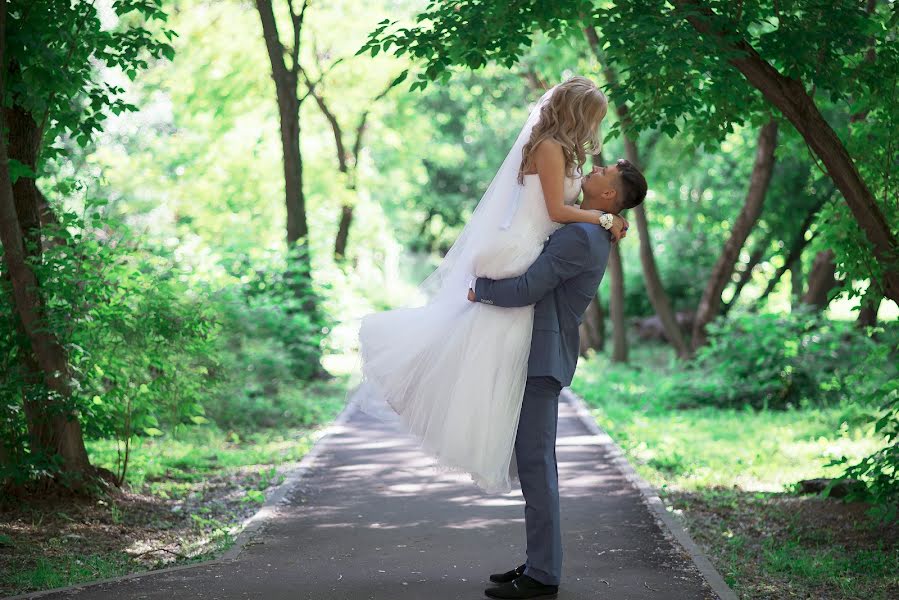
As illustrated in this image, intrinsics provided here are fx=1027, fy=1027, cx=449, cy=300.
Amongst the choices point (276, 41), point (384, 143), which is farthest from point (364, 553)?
point (384, 143)

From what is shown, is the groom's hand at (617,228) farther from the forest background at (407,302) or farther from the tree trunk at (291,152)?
the tree trunk at (291,152)

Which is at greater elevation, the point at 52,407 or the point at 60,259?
the point at 60,259

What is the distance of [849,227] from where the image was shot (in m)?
8.20

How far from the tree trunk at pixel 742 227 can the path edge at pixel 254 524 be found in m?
8.27

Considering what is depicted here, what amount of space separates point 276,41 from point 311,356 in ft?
18.9

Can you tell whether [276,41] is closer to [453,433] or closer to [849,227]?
[849,227]

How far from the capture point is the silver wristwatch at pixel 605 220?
5586 millimetres

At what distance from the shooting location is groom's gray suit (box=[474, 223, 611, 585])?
5.54 meters

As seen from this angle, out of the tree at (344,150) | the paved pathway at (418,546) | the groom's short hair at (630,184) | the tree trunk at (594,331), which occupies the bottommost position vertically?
the paved pathway at (418,546)

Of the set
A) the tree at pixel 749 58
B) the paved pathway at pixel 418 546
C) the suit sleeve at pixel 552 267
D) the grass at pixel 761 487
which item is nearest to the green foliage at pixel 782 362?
the grass at pixel 761 487

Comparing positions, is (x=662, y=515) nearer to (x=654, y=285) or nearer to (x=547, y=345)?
(x=547, y=345)

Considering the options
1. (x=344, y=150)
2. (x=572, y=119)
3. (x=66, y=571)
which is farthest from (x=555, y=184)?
(x=344, y=150)

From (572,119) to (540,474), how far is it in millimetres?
1923

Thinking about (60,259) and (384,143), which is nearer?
(60,259)
